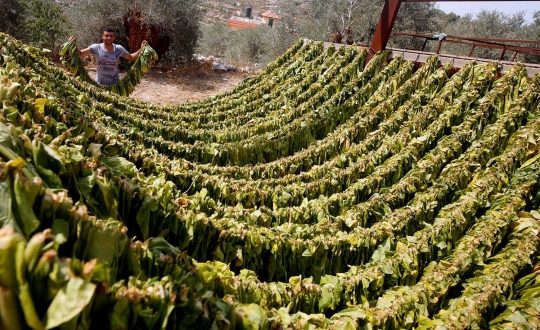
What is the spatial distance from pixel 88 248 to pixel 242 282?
706mm

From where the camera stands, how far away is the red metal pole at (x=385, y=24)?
14.0 feet

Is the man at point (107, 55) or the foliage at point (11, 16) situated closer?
the man at point (107, 55)

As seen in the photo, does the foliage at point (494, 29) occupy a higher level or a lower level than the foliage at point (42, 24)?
higher

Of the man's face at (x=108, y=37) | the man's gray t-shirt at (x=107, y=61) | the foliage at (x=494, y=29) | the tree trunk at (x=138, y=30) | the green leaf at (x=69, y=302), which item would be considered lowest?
the green leaf at (x=69, y=302)

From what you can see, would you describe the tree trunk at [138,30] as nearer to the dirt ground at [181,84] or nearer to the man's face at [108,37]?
the dirt ground at [181,84]

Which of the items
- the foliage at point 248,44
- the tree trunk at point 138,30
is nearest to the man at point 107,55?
the tree trunk at point 138,30

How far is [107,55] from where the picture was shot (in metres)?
5.19

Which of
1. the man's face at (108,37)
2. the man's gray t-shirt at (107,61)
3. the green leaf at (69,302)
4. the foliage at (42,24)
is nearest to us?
the green leaf at (69,302)

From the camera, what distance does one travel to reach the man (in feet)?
16.6

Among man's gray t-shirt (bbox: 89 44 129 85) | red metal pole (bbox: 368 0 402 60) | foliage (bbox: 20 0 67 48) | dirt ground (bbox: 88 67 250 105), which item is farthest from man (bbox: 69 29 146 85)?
foliage (bbox: 20 0 67 48)

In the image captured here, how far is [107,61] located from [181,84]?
21.6ft

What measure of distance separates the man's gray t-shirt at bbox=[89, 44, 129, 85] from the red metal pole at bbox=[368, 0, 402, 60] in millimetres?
3752

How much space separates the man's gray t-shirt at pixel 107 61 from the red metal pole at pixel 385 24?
12.3 feet

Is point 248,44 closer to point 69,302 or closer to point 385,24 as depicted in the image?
point 385,24
